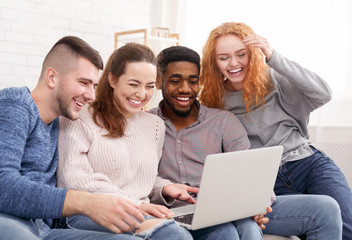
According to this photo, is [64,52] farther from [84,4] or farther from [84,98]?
[84,4]

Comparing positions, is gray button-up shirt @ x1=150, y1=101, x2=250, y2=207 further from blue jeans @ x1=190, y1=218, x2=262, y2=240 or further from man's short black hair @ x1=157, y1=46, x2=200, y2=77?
blue jeans @ x1=190, y1=218, x2=262, y2=240

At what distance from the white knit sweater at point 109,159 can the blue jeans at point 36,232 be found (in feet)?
0.51

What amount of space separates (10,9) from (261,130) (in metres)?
2.34

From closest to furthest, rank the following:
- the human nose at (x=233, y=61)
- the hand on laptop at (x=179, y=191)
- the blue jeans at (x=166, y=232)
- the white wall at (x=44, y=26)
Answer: the blue jeans at (x=166, y=232) → the hand on laptop at (x=179, y=191) → the human nose at (x=233, y=61) → the white wall at (x=44, y=26)

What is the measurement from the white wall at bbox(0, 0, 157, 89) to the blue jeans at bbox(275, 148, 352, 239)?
7.64ft

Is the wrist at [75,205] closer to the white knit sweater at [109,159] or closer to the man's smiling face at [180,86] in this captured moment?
the white knit sweater at [109,159]

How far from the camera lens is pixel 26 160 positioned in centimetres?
121

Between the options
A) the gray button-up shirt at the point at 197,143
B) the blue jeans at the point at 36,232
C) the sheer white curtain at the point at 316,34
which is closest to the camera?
the blue jeans at the point at 36,232

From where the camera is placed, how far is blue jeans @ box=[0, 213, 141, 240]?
101 centimetres

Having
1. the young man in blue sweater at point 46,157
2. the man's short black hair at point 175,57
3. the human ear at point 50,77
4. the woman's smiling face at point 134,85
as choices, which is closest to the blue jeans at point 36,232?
the young man in blue sweater at point 46,157

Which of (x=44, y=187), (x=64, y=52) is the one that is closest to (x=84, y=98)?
(x=64, y=52)

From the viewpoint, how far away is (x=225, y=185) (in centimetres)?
122

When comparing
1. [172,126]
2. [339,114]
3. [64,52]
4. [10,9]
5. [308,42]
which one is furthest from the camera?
[10,9]

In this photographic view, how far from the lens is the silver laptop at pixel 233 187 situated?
1.18m
